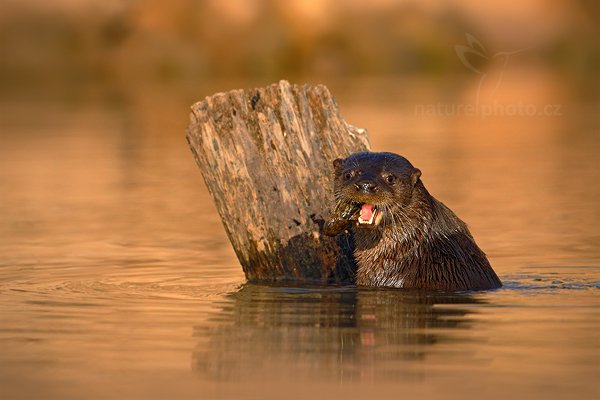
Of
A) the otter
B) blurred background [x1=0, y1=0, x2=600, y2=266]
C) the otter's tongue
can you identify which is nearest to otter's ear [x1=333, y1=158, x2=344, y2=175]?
the otter

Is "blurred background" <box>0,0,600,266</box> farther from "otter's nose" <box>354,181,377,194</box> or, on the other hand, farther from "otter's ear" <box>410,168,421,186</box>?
"otter's nose" <box>354,181,377,194</box>

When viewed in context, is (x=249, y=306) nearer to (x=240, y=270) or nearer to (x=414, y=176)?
(x=414, y=176)

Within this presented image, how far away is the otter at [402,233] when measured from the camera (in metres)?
11.2

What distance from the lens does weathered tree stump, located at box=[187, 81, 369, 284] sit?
482 inches

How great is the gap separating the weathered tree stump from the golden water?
430 millimetres

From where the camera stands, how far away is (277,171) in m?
12.3

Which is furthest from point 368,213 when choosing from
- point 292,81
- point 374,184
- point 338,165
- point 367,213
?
point 292,81

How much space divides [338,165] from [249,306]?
3.96 ft

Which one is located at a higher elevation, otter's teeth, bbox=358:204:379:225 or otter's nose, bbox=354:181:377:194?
otter's nose, bbox=354:181:377:194

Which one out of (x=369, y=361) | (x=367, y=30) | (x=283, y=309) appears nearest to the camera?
(x=369, y=361)

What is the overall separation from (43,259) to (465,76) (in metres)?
51.4

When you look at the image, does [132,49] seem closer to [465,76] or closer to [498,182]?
[465,76]

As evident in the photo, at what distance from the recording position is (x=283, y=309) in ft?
35.1

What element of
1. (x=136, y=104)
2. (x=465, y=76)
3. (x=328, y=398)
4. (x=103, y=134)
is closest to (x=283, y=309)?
(x=328, y=398)
